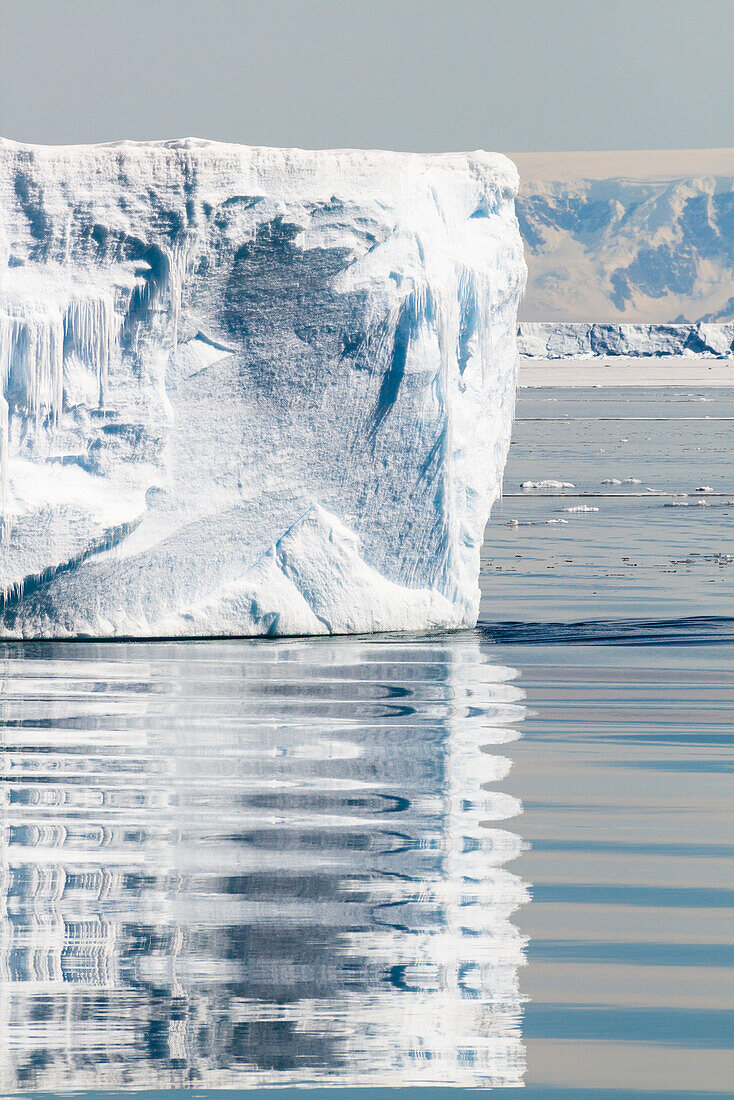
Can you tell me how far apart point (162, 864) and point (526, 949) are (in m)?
1.64

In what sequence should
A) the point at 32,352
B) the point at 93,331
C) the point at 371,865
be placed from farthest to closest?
1. the point at 93,331
2. the point at 32,352
3. the point at 371,865

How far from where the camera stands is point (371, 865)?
6.82 m

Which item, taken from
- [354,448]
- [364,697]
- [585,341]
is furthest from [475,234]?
[585,341]

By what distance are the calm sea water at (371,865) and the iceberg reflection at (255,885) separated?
0.02 metres

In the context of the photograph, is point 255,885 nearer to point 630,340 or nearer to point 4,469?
point 4,469

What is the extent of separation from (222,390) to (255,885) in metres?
6.65

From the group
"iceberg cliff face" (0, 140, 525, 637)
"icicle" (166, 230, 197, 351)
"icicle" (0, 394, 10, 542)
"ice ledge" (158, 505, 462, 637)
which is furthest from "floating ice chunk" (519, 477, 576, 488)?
"icicle" (0, 394, 10, 542)

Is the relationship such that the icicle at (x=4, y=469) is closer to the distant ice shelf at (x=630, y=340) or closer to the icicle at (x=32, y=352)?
the icicle at (x=32, y=352)

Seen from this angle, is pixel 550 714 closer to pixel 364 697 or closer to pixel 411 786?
pixel 364 697

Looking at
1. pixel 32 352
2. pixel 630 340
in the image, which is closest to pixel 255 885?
Answer: pixel 32 352

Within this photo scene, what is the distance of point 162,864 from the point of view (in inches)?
268

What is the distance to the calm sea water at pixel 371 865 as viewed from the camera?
16.6ft

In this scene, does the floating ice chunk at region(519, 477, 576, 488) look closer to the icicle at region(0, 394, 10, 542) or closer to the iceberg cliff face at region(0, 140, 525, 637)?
the iceberg cliff face at region(0, 140, 525, 637)

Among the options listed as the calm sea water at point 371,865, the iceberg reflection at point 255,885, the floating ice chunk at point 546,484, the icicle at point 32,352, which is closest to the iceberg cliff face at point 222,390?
the icicle at point 32,352
